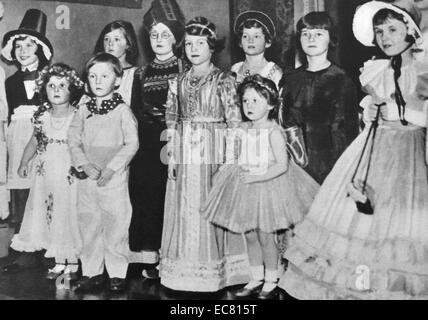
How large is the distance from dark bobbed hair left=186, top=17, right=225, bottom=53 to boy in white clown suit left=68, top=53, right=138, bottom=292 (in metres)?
0.42

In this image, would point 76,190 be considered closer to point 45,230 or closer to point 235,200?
point 45,230

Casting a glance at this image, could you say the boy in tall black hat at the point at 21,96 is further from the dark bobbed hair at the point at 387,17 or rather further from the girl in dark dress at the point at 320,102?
the dark bobbed hair at the point at 387,17

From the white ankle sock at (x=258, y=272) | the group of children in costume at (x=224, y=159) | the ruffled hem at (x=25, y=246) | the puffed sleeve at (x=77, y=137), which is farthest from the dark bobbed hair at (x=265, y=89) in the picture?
the ruffled hem at (x=25, y=246)

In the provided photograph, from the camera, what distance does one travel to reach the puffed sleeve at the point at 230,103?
8.78 feet

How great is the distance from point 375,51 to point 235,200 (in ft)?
3.11

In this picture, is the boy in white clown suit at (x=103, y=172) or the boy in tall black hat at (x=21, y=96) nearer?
the boy in white clown suit at (x=103, y=172)

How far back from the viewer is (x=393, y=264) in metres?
2.42

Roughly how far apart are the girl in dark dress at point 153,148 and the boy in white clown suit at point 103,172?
5 centimetres

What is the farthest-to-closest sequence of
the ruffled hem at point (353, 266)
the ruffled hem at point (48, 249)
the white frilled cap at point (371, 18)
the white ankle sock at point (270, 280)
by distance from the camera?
1. the ruffled hem at point (48, 249)
2. the white ankle sock at point (270, 280)
3. the white frilled cap at point (371, 18)
4. the ruffled hem at point (353, 266)

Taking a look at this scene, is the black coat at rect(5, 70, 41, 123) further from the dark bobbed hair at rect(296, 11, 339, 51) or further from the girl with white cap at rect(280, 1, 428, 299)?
the girl with white cap at rect(280, 1, 428, 299)

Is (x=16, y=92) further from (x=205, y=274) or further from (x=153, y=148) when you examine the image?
(x=205, y=274)

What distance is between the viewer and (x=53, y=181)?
2.92 metres

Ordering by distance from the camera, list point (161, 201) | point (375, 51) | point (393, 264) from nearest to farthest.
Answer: point (393, 264)
point (375, 51)
point (161, 201)
